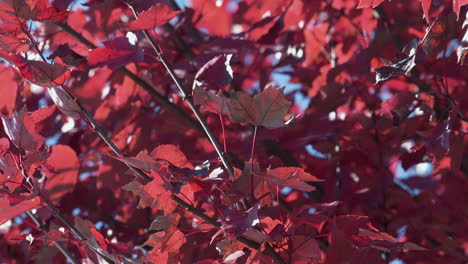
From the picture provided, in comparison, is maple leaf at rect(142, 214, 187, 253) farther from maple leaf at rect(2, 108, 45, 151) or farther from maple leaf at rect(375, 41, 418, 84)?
maple leaf at rect(375, 41, 418, 84)

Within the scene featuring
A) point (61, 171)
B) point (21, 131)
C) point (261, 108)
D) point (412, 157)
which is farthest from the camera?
point (61, 171)

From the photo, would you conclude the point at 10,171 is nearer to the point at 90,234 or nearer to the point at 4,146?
the point at 4,146

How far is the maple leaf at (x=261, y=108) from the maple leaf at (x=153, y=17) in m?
0.18

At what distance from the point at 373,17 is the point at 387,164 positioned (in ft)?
1.52

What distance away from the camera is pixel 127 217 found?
5.30 feet

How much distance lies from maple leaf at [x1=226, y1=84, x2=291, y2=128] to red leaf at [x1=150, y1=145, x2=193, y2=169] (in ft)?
0.53

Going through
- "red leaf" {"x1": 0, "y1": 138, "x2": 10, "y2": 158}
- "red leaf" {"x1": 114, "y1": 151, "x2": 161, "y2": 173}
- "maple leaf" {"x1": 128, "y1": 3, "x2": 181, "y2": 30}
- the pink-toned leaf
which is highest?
"maple leaf" {"x1": 128, "y1": 3, "x2": 181, "y2": 30}

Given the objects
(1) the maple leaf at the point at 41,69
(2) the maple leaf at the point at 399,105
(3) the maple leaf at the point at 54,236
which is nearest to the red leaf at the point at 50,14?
(1) the maple leaf at the point at 41,69

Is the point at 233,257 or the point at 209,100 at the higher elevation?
the point at 209,100

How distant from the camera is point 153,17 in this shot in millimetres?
858

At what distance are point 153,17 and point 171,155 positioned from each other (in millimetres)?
199

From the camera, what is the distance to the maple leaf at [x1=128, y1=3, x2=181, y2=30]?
85cm

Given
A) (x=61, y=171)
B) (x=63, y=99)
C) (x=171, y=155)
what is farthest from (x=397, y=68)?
(x=61, y=171)

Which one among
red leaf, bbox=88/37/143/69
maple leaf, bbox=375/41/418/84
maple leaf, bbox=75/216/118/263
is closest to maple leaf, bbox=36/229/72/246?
maple leaf, bbox=75/216/118/263
